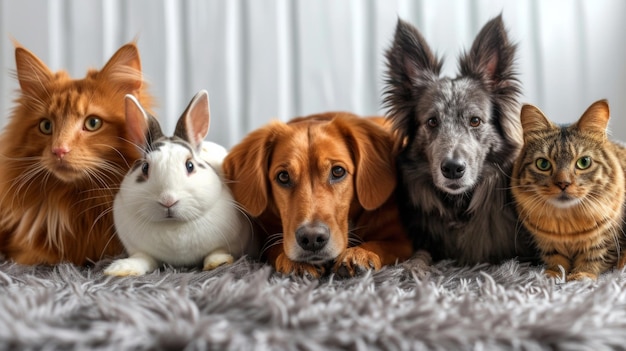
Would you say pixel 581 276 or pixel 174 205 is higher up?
pixel 174 205

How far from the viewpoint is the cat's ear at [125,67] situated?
1699 millimetres

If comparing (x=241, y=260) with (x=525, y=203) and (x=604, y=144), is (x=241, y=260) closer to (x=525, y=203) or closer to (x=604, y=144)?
(x=525, y=203)

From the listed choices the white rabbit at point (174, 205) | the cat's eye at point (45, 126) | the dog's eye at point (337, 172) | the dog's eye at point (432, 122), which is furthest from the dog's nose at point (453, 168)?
the cat's eye at point (45, 126)

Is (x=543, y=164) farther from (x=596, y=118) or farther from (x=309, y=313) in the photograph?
(x=309, y=313)

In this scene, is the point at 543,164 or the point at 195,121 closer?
the point at 543,164

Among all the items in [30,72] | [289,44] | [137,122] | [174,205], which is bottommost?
[174,205]

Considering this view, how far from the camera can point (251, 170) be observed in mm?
1622

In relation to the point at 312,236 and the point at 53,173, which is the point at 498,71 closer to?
the point at 312,236

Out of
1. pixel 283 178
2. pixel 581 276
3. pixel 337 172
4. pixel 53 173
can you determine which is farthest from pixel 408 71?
pixel 53 173

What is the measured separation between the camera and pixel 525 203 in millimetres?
1517

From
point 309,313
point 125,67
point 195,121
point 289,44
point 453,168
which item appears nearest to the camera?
point 309,313

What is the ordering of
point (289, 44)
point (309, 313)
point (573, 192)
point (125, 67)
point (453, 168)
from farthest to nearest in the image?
point (289, 44) → point (125, 67) → point (453, 168) → point (573, 192) → point (309, 313)

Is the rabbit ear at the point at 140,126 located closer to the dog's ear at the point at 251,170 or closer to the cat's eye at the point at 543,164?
the dog's ear at the point at 251,170

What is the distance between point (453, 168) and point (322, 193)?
14.5 inches
